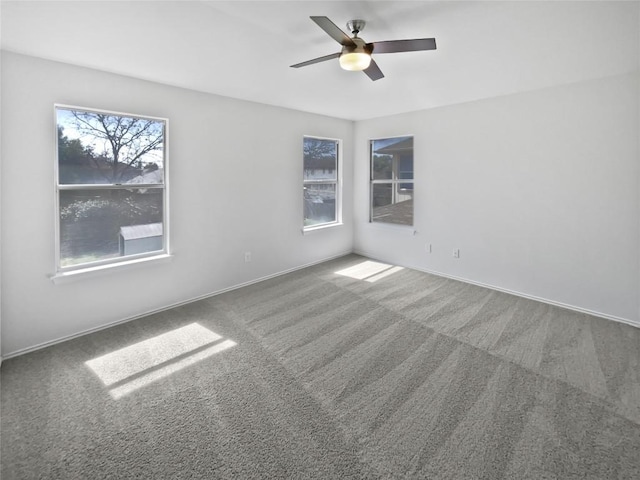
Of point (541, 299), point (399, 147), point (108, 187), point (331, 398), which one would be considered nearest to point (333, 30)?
point (331, 398)

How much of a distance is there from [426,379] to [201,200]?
3.00 meters

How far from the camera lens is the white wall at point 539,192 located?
3.20 m

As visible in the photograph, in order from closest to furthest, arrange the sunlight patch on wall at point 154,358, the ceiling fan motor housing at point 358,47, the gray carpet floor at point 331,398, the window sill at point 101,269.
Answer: the gray carpet floor at point 331,398, the ceiling fan motor housing at point 358,47, the sunlight patch on wall at point 154,358, the window sill at point 101,269

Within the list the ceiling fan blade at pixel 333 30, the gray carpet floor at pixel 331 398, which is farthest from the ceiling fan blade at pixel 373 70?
the gray carpet floor at pixel 331 398

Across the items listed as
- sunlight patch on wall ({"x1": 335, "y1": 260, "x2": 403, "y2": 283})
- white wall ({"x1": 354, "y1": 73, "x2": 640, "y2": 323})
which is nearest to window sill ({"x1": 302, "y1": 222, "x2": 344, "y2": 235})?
sunlight patch on wall ({"x1": 335, "y1": 260, "x2": 403, "y2": 283})

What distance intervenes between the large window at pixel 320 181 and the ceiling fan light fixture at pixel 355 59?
2.72 metres

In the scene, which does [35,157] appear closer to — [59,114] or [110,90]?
[59,114]

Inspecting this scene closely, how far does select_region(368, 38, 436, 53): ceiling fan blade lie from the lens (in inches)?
79.7

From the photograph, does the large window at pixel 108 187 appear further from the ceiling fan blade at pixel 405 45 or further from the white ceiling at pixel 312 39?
the ceiling fan blade at pixel 405 45

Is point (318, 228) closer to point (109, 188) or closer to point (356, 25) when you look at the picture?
point (109, 188)

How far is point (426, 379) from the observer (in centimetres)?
233

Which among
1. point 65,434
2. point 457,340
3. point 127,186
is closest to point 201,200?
point 127,186

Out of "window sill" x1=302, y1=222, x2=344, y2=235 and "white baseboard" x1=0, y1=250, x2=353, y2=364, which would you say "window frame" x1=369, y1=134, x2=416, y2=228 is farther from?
"white baseboard" x1=0, y1=250, x2=353, y2=364

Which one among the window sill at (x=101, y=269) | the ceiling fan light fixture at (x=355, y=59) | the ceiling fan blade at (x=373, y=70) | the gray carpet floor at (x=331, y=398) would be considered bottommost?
the gray carpet floor at (x=331, y=398)
